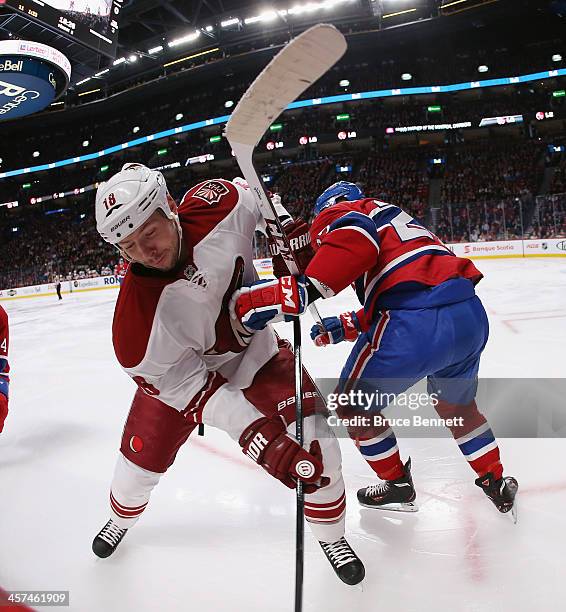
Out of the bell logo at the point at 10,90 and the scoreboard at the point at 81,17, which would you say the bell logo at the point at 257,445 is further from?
the bell logo at the point at 10,90

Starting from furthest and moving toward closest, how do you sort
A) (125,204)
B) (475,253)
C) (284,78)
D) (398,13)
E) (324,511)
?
(398,13) < (475,253) < (324,511) < (125,204) < (284,78)

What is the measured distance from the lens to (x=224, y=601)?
164 cm

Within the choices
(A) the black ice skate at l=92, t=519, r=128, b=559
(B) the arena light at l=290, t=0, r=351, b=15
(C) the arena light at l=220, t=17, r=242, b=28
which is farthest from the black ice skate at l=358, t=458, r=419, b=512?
(C) the arena light at l=220, t=17, r=242, b=28

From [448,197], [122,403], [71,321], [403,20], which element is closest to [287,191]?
[448,197]

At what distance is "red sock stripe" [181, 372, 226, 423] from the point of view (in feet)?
5.43

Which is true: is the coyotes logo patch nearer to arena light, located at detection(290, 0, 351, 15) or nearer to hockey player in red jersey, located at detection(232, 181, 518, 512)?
hockey player in red jersey, located at detection(232, 181, 518, 512)

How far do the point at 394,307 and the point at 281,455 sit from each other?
61cm

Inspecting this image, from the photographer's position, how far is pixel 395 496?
207 cm

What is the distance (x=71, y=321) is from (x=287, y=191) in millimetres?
14199

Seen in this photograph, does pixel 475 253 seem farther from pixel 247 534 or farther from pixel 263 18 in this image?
pixel 263 18

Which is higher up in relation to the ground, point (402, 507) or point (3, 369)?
point (3, 369)

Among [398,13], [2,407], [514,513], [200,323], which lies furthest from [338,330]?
[398,13]

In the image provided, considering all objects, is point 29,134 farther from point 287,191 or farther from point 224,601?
point 224,601

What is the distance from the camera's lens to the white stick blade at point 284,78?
1.18 m
